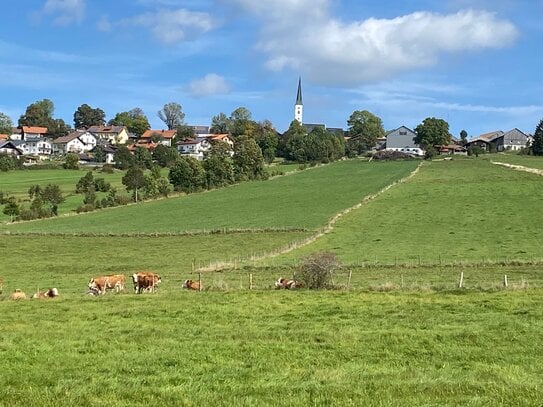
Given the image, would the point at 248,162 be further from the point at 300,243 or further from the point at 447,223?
the point at 300,243

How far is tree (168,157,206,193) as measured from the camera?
105 m

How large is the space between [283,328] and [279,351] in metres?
3.09

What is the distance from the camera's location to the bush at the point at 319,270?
2722 cm

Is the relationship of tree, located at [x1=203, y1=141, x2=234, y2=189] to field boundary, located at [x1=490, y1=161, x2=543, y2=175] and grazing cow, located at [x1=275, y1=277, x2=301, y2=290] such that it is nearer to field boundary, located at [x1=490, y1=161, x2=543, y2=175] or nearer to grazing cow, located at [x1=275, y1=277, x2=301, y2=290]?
field boundary, located at [x1=490, y1=161, x2=543, y2=175]

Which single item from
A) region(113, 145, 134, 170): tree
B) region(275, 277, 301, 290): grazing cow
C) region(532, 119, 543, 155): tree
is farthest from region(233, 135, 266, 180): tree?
region(275, 277, 301, 290): grazing cow

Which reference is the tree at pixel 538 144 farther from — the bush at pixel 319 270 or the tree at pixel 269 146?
the bush at pixel 319 270

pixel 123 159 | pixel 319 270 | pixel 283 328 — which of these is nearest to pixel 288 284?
pixel 319 270

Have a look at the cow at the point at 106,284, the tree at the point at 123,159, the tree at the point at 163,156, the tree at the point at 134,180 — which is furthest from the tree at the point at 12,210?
the tree at the point at 163,156

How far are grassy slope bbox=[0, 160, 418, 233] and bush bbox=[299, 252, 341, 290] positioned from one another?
32809 millimetres

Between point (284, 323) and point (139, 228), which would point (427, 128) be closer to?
point (139, 228)

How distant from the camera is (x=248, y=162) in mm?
A: 118562

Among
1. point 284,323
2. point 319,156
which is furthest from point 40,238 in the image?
point 319,156

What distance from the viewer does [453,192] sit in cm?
8144

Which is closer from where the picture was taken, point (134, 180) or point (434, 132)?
point (134, 180)
